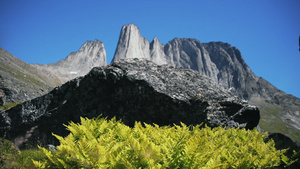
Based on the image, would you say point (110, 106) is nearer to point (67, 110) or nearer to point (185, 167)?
point (67, 110)

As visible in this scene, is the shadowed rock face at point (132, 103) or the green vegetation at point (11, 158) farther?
the shadowed rock face at point (132, 103)

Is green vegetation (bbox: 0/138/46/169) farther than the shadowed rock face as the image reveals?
No

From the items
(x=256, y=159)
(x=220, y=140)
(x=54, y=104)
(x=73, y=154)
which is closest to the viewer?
(x=73, y=154)

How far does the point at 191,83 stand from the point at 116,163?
9.33 m

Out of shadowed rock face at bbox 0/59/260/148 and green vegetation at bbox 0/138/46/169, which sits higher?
shadowed rock face at bbox 0/59/260/148

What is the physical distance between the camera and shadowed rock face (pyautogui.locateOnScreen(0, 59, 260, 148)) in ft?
34.4

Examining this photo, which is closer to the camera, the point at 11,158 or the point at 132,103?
the point at 11,158

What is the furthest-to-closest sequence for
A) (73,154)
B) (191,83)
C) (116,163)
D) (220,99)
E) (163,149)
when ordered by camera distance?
(191,83), (220,99), (163,149), (73,154), (116,163)

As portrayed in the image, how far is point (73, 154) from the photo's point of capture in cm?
332

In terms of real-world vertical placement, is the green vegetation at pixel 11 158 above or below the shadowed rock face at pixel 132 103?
below

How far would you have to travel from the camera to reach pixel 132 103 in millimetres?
10977

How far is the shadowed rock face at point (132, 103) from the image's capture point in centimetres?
1049

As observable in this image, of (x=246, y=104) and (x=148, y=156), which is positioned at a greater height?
(x=246, y=104)

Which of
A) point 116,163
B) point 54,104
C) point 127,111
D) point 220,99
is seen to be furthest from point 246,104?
point 54,104
